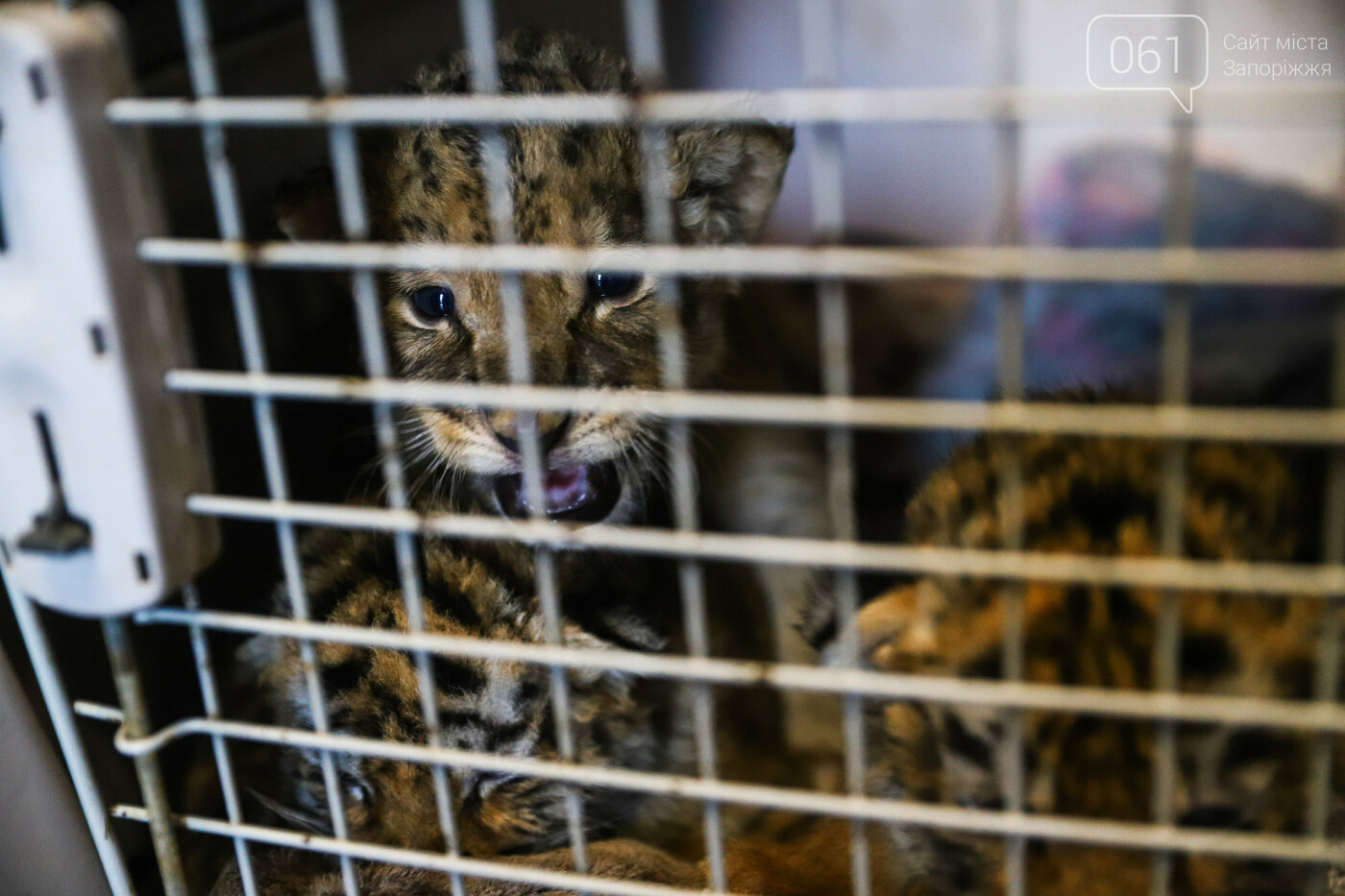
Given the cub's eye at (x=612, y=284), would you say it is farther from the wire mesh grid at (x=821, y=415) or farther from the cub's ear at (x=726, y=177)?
the wire mesh grid at (x=821, y=415)

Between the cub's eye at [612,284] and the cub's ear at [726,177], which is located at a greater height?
the cub's ear at [726,177]

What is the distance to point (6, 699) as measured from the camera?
1041mm

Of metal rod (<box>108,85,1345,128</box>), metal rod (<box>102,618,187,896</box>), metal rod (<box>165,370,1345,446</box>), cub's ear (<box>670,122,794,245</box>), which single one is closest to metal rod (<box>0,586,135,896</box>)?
metal rod (<box>102,618,187,896</box>)

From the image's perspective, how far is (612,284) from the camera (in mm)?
1569

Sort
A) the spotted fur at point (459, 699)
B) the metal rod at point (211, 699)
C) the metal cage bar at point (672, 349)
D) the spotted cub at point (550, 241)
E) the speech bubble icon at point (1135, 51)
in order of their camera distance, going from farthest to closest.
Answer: the speech bubble icon at point (1135, 51) → the spotted cub at point (550, 241) → the spotted fur at point (459, 699) → the metal rod at point (211, 699) → the metal cage bar at point (672, 349)

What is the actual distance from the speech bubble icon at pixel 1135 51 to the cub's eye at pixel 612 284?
0.79 metres

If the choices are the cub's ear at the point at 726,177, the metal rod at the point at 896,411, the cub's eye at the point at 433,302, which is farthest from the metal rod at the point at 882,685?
the cub's ear at the point at 726,177

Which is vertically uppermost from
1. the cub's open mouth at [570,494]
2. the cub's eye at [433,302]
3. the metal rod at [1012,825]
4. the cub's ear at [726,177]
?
the cub's ear at [726,177]

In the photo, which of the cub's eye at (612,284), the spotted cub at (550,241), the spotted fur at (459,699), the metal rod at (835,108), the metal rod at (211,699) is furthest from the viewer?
the cub's eye at (612,284)

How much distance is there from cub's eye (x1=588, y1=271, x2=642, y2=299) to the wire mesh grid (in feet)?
2.44

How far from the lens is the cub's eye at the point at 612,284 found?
1.54 meters

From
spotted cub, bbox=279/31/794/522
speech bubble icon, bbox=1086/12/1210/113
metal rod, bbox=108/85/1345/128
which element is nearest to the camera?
metal rod, bbox=108/85/1345/128

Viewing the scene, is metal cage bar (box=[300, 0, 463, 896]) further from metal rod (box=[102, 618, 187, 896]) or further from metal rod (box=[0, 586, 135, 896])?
metal rod (box=[0, 586, 135, 896])

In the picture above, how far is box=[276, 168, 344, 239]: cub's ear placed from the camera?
1.45 meters
